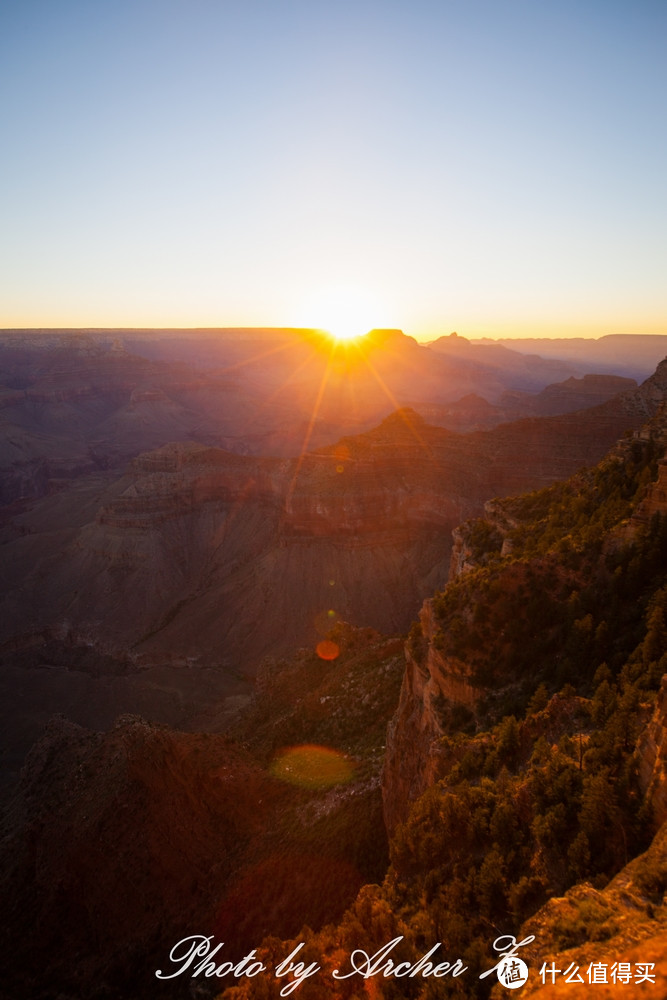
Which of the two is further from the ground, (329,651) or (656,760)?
(656,760)

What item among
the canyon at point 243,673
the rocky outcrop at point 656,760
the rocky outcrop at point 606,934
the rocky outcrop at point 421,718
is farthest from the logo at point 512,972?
the rocky outcrop at point 421,718

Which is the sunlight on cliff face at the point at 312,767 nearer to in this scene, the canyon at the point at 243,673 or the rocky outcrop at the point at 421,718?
the canyon at the point at 243,673

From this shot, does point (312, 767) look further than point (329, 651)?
No

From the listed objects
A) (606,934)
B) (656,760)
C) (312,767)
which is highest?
(656,760)

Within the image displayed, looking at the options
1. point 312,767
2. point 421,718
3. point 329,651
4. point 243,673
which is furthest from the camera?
point 243,673

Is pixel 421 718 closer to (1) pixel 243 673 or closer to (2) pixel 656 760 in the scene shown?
(2) pixel 656 760

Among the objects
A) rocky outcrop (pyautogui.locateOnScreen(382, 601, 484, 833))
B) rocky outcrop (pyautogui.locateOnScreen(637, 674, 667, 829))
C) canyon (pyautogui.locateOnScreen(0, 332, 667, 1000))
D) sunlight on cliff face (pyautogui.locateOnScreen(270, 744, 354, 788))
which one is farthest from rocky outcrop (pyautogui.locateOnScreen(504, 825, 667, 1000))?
sunlight on cliff face (pyautogui.locateOnScreen(270, 744, 354, 788))

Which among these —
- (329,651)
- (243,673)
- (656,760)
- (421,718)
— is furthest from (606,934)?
(243,673)

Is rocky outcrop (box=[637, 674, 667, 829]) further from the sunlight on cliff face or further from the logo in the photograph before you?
the sunlight on cliff face
